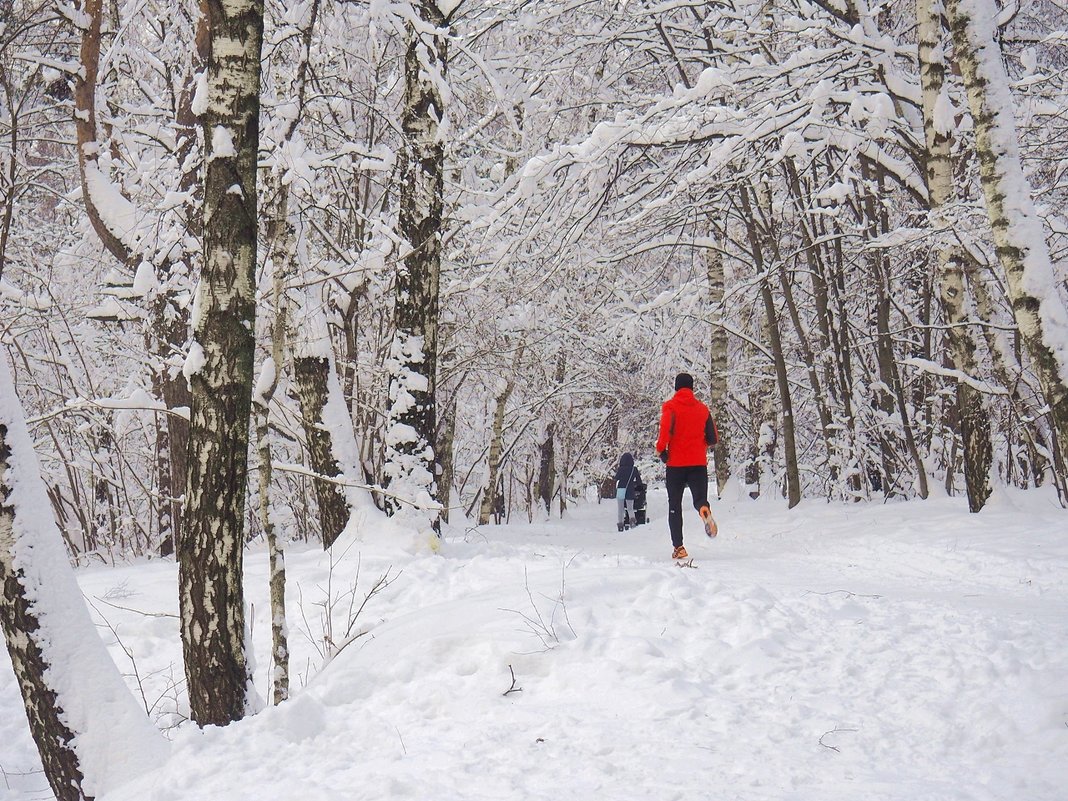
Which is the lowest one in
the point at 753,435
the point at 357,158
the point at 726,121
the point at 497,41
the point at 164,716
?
the point at 164,716

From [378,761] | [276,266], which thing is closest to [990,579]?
[378,761]

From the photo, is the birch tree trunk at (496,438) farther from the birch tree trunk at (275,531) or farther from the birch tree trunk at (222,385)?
the birch tree trunk at (222,385)

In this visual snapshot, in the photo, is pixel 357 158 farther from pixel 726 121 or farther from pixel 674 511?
pixel 674 511

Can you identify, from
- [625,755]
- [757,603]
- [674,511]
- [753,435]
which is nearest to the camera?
[625,755]

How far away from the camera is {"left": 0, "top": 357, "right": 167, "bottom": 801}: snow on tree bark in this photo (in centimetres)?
338

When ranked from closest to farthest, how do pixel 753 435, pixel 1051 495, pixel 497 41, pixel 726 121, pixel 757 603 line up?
1. pixel 757 603
2. pixel 726 121
3. pixel 1051 495
4. pixel 497 41
5. pixel 753 435

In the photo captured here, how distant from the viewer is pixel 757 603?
4.48 meters

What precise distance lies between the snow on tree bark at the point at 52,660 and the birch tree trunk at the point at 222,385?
0.44 meters

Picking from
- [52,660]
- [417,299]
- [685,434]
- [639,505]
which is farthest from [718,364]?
[52,660]

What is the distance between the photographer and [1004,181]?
15.7 ft

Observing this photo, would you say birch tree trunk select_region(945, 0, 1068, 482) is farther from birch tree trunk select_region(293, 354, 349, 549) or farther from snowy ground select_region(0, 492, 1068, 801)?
birch tree trunk select_region(293, 354, 349, 549)

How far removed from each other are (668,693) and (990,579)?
10.9 ft

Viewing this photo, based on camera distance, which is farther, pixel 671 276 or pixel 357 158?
pixel 671 276

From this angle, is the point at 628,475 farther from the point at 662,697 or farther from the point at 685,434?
the point at 662,697
